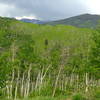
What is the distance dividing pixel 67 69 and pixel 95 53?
228ft

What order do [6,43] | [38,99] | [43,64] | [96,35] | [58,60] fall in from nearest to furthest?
[38,99]
[96,35]
[58,60]
[43,64]
[6,43]

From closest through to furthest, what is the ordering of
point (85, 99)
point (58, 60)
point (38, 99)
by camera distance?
point (38, 99) < point (85, 99) < point (58, 60)

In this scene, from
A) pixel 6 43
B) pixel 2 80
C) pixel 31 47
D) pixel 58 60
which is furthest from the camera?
pixel 6 43

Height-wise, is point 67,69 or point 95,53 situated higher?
point 95,53

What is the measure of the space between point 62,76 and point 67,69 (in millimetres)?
10377

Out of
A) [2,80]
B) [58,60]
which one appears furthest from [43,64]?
[2,80]

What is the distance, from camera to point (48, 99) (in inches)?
359

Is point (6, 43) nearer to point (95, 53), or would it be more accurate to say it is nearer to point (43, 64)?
point (43, 64)

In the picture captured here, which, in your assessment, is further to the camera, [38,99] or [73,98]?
[73,98]

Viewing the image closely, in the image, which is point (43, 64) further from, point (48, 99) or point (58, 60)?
point (48, 99)

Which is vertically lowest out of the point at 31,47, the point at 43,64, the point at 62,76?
the point at 62,76

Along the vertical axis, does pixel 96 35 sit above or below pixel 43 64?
above

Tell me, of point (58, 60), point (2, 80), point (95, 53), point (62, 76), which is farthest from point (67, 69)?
point (2, 80)

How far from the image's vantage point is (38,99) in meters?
8.95
